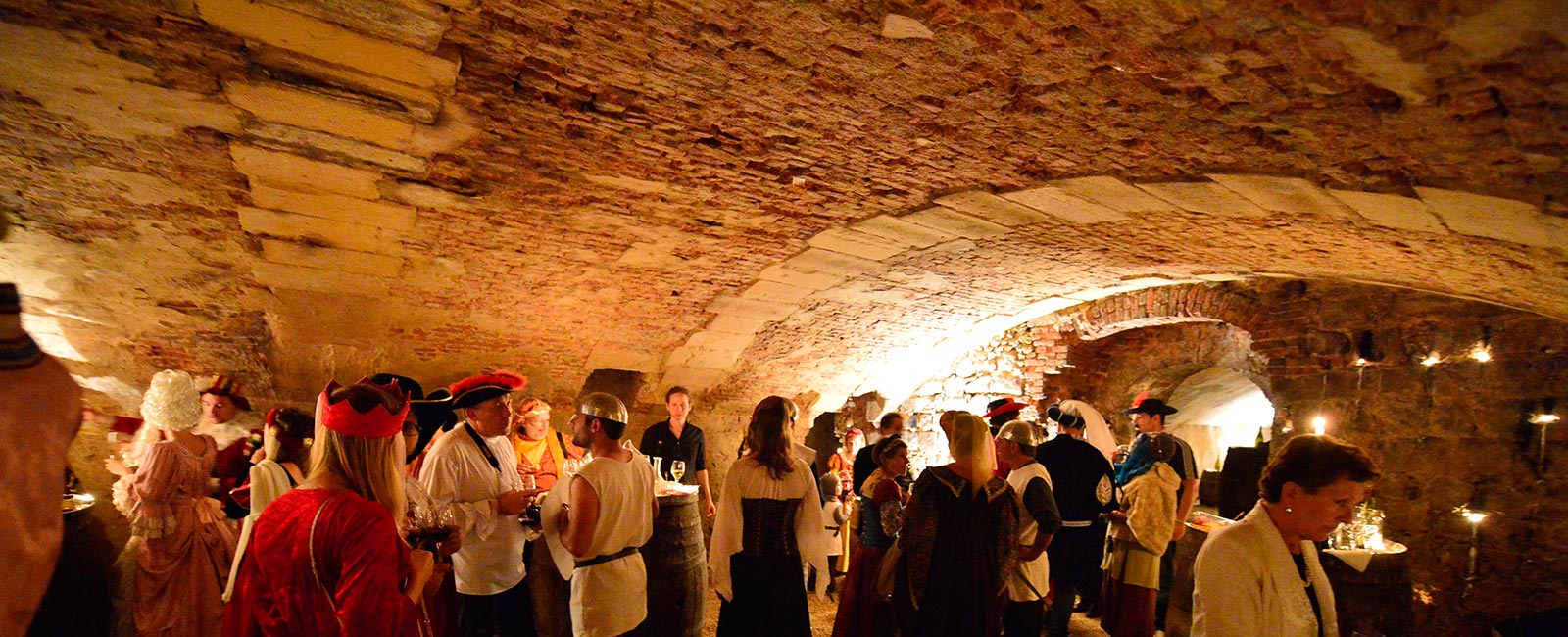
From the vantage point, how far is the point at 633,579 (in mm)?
3336

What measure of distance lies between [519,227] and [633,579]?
1890mm

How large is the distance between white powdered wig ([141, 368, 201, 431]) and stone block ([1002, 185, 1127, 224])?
400 cm

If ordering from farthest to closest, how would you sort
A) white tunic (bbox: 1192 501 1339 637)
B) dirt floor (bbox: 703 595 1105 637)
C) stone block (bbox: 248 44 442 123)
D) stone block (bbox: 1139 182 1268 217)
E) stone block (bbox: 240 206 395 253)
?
dirt floor (bbox: 703 595 1105 637) → stone block (bbox: 240 206 395 253) → stone block (bbox: 1139 182 1268 217) → stone block (bbox: 248 44 442 123) → white tunic (bbox: 1192 501 1339 637)

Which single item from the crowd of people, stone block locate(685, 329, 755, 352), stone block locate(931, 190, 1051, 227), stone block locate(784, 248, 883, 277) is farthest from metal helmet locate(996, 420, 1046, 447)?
stone block locate(685, 329, 755, 352)

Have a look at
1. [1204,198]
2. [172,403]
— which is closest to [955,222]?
[1204,198]

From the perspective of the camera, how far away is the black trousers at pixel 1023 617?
13.5ft

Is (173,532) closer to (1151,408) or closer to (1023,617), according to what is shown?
(1023,617)

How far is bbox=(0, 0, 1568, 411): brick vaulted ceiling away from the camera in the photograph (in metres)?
2.10

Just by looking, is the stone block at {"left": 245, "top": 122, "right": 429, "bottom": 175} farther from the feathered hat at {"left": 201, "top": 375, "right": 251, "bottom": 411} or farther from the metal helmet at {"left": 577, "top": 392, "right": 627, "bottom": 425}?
the feathered hat at {"left": 201, "top": 375, "right": 251, "bottom": 411}

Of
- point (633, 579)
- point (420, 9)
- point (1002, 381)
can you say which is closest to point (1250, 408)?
point (1002, 381)

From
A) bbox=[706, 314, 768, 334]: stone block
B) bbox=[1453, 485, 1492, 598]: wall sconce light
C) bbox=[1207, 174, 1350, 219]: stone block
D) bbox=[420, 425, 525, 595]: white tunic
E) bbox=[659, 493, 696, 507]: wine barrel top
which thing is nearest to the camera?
bbox=[1207, 174, 1350, 219]: stone block

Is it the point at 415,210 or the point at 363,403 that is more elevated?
the point at 415,210

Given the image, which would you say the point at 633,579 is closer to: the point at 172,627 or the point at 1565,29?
the point at 172,627

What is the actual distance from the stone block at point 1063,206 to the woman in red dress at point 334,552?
281 centimetres
